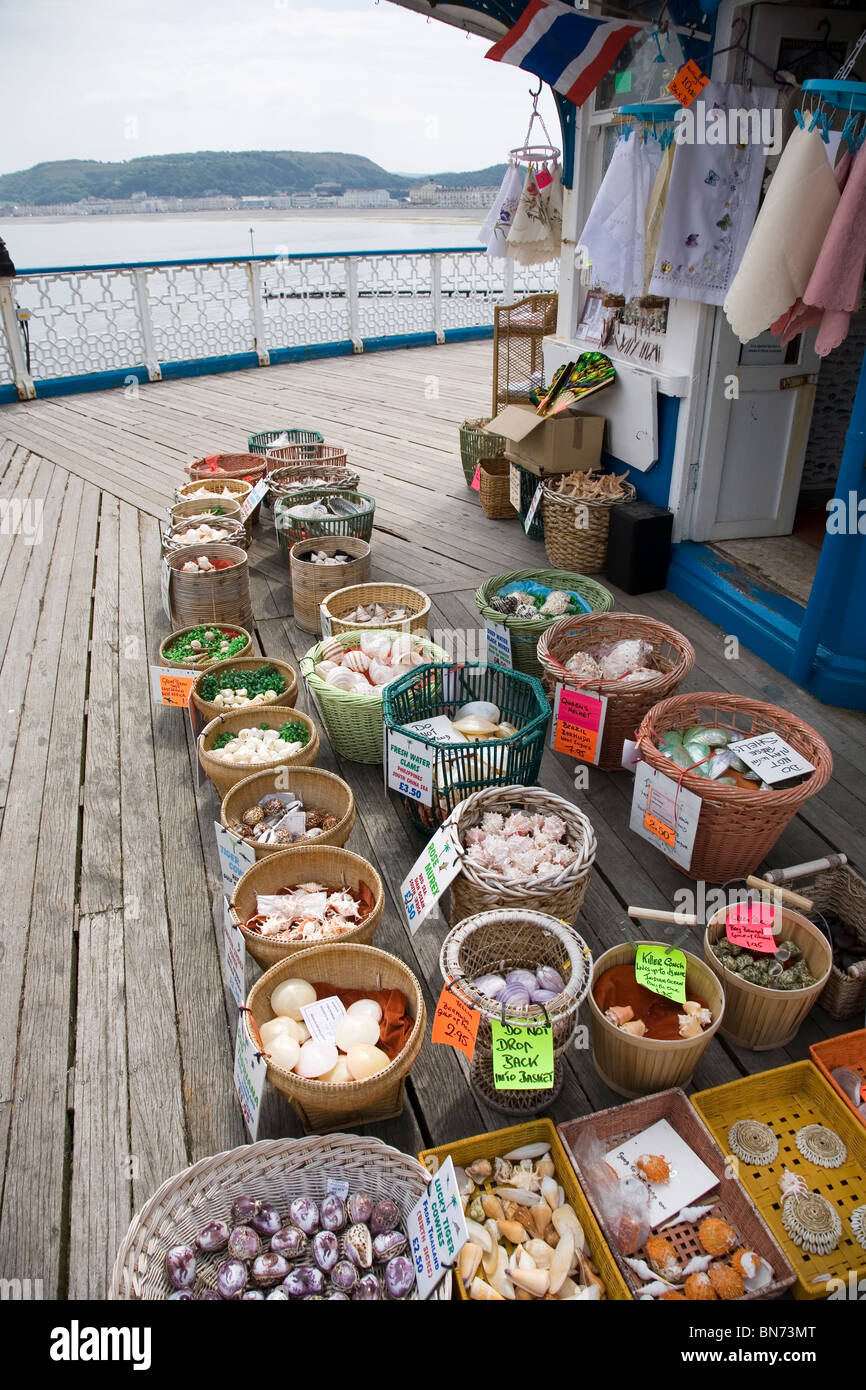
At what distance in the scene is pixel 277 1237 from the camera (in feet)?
5.28

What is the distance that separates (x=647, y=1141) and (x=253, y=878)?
3.74 ft

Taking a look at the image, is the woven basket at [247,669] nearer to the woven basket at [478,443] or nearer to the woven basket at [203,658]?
the woven basket at [203,658]

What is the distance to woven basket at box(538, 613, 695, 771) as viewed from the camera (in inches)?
113

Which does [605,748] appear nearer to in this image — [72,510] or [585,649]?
[585,649]

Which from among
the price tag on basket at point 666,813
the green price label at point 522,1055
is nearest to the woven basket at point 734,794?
the price tag on basket at point 666,813

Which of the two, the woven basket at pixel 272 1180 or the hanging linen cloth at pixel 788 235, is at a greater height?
the hanging linen cloth at pixel 788 235

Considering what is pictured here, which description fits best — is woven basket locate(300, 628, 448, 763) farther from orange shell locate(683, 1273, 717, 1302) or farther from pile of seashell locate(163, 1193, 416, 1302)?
orange shell locate(683, 1273, 717, 1302)

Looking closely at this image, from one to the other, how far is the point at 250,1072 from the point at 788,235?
2.96 m

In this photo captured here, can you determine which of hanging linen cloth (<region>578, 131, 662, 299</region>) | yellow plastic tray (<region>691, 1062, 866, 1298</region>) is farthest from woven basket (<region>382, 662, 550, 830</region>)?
hanging linen cloth (<region>578, 131, 662, 299</region>)

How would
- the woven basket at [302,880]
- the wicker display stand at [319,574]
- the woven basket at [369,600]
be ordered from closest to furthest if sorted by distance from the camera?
the woven basket at [302,880]
the woven basket at [369,600]
the wicker display stand at [319,574]

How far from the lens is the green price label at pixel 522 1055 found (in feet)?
5.76

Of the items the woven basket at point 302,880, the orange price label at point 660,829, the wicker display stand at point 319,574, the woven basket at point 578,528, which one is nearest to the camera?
the woven basket at point 302,880

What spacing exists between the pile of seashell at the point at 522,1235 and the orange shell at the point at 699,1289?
156mm

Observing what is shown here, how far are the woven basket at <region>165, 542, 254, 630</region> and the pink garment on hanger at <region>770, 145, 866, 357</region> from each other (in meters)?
2.63
